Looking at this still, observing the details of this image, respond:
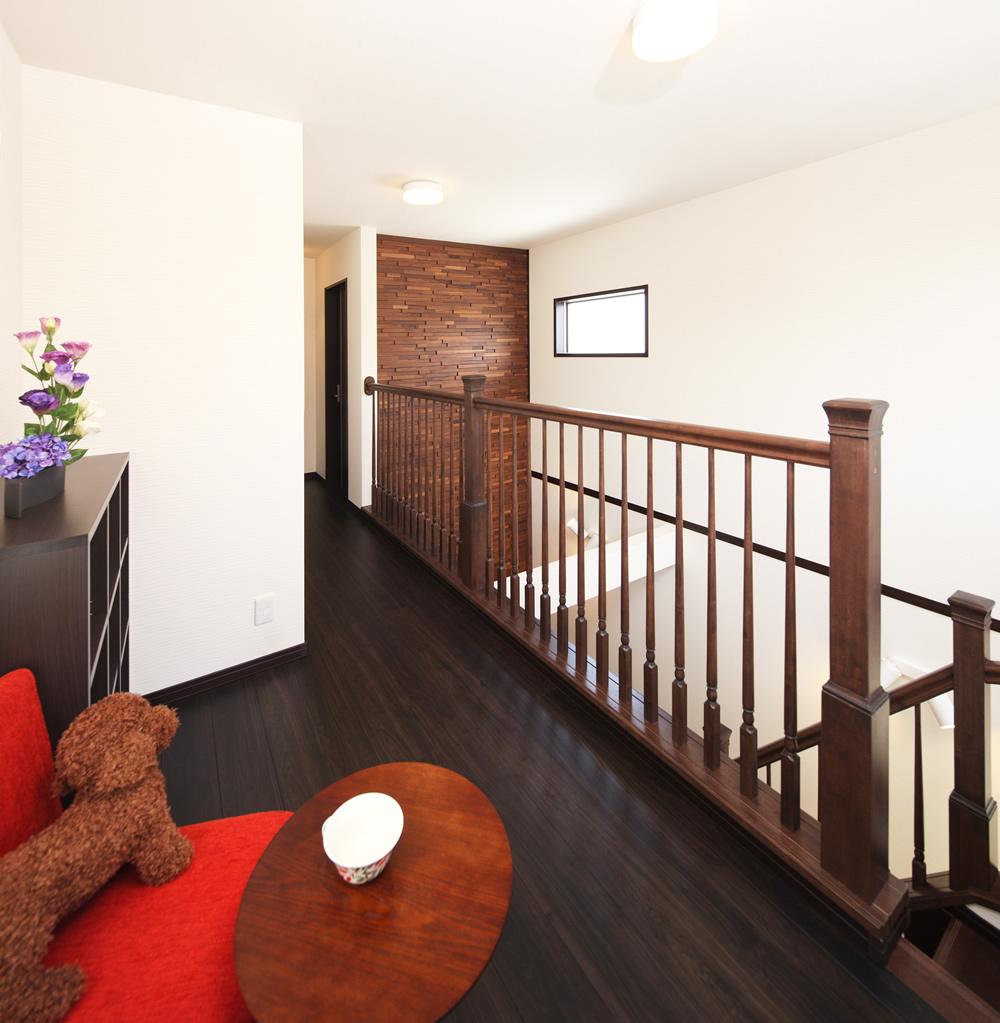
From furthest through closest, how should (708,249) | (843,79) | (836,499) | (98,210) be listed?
(708,249) < (843,79) < (98,210) < (836,499)

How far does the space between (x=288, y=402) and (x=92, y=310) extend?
0.74m

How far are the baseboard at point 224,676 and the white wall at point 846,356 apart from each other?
3.02 meters

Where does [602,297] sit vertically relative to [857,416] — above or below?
above

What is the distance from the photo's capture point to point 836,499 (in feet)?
4.21

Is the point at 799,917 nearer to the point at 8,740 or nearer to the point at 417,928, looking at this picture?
the point at 417,928

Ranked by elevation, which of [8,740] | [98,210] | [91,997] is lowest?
[91,997]

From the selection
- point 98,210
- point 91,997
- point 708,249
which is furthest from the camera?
point 708,249

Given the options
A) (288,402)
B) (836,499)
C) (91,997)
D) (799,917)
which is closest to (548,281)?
(288,402)

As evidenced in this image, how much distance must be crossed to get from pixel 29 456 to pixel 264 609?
1.36m

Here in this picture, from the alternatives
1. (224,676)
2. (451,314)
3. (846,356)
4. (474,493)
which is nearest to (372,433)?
(451,314)

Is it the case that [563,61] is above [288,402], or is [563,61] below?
above

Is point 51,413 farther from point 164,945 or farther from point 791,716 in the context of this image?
point 791,716

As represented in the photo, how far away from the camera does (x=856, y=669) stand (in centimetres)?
129

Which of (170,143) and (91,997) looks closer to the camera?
(91,997)
